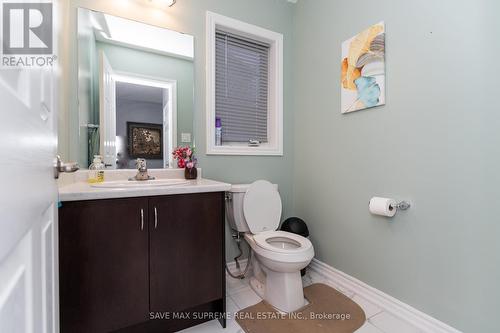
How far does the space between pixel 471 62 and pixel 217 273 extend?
1.79 m

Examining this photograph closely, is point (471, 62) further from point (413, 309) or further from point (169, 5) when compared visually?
point (169, 5)

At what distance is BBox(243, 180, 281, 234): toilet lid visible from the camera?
6.03 feet

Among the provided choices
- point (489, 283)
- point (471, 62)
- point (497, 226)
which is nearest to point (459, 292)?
point (489, 283)

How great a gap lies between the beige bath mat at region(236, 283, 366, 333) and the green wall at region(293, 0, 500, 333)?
10.8 inches

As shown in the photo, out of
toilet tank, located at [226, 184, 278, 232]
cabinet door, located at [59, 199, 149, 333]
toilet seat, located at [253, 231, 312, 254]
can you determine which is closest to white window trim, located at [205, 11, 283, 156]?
toilet tank, located at [226, 184, 278, 232]

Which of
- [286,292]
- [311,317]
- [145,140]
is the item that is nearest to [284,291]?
[286,292]

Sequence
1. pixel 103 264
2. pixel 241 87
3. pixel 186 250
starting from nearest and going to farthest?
pixel 103 264 < pixel 186 250 < pixel 241 87

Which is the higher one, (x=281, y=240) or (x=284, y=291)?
(x=281, y=240)

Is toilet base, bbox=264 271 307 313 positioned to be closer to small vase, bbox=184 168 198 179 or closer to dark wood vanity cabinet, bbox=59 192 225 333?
dark wood vanity cabinet, bbox=59 192 225 333

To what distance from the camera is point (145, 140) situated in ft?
5.75

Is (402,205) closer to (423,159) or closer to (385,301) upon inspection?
(423,159)

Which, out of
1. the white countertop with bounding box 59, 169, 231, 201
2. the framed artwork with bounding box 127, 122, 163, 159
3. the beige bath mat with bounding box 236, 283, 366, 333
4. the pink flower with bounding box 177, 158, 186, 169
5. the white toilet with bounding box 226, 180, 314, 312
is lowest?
the beige bath mat with bounding box 236, 283, 366, 333

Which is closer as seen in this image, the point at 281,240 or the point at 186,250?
the point at 186,250

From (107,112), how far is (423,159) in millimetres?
2075
